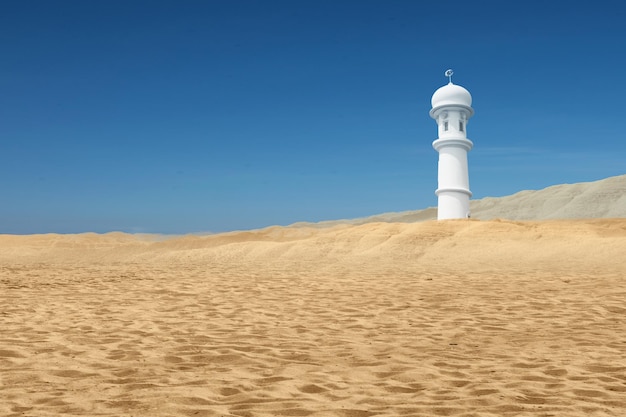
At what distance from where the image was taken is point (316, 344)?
708 cm

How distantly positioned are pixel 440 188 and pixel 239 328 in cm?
2827

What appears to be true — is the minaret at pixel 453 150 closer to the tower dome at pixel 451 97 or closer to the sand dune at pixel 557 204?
the tower dome at pixel 451 97

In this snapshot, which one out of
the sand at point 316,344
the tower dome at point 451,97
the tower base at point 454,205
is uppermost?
the tower dome at point 451,97

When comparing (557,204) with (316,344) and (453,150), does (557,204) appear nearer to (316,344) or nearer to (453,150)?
(453,150)

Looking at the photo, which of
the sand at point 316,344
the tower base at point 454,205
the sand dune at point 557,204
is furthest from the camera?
the sand dune at point 557,204

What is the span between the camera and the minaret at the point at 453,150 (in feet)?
111

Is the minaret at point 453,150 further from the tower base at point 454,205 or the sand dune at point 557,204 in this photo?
the sand dune at point 557,204

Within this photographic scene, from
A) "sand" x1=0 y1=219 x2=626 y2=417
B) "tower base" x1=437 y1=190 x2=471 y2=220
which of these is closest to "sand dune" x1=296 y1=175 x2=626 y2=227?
"tower base" x1=437 y1=190 x2=471 y2=220

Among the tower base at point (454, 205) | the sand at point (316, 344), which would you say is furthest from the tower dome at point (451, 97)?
the sand at point (316, 344)

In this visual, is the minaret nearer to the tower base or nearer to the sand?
the tower base

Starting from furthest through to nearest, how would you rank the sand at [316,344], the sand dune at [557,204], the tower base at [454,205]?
1. the sand dune at [557,204]
2. the tower base at [454,205]
3. the sand at [316,344]

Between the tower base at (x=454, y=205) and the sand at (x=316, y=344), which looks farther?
the tower base at (x=454, y=205)

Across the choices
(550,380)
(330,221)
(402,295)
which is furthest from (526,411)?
(330,221)

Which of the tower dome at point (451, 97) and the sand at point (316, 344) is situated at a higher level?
the tower dome at point (451, 97)
